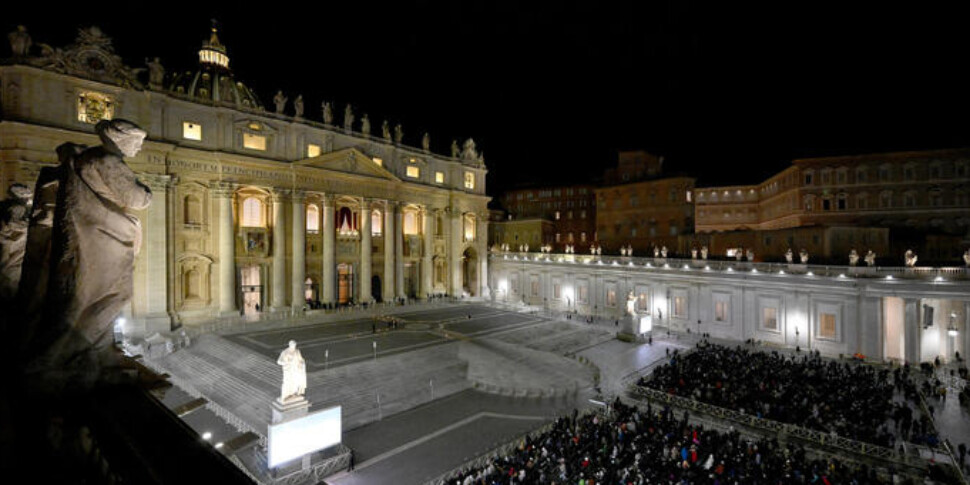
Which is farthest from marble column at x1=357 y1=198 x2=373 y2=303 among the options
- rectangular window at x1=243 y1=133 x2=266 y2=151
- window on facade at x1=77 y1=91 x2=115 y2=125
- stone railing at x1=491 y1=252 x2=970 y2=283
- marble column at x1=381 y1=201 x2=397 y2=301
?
window on facade at x1=77 y1=91 x2=115 y2=125

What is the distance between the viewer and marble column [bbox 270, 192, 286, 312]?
35.2 m

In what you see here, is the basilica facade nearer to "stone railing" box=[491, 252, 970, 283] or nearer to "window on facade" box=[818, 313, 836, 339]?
"stone railing" box=[491, 252, 970, 283]

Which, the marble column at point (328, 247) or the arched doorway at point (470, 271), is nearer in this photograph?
the marble column at point (328, 247)

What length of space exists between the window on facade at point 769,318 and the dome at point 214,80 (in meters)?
45.9

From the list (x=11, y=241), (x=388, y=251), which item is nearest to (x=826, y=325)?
(x=388, y=251)

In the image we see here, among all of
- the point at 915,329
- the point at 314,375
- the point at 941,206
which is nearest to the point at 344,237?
the point at 314,375

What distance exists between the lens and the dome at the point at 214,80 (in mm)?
39781

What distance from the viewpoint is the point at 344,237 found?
4116 centimetres

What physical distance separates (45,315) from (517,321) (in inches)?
1318

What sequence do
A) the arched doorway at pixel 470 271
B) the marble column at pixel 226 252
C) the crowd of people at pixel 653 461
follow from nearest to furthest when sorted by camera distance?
1. the crowd of people at pixel 653 461
2. the marble column at pixel 226 252
3. the arched doorway at pixel 470 271

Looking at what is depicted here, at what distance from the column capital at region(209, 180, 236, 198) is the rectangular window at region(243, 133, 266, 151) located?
3.85 m

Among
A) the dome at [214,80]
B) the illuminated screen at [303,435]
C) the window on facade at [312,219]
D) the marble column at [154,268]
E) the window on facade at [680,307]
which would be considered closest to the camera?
the illuminated screen at [303,435]

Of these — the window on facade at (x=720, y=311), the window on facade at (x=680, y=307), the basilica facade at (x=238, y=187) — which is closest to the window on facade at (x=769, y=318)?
the window on facade at (x=720, y=311)

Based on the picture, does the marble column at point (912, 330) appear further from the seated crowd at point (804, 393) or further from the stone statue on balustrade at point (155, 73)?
the stone statue on balustrade at point (155, 73)
